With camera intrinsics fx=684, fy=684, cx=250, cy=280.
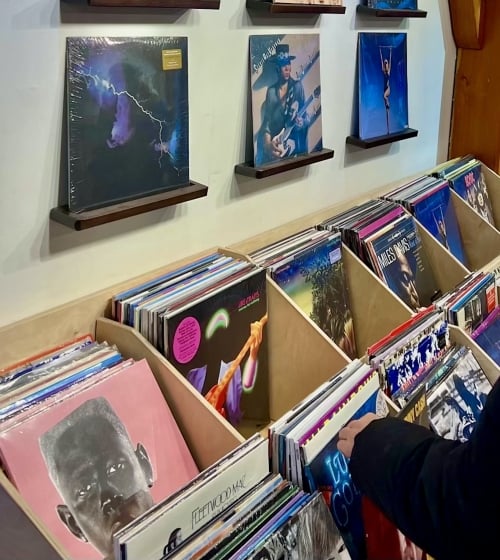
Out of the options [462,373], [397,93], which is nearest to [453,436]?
[462,373]

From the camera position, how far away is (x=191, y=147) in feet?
5.51

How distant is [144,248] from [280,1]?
736 mm

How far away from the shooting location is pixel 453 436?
1592 mm

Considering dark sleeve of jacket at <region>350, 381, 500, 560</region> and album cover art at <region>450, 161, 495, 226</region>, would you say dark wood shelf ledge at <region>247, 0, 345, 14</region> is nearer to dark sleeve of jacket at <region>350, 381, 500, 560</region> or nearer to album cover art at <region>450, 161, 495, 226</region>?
album cover art at <region>450, 161, 495, 226</region>

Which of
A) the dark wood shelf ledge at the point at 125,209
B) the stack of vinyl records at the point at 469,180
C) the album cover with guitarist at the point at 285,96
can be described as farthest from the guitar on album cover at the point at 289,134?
the stack of vinyl records at the point at 469,180

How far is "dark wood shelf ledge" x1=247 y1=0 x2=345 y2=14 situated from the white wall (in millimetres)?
30

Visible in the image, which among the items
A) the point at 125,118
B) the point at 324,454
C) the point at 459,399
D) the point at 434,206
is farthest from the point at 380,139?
the point at 324,454

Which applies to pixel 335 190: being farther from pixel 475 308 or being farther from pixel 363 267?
pixel 475 308

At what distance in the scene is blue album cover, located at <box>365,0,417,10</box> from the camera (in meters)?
2.18

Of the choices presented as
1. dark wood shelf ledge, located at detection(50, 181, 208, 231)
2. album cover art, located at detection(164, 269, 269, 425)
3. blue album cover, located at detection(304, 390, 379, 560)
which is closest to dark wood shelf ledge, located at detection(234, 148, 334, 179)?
dark wood shelf ledge, located at detection(50, 181, 208, 231)

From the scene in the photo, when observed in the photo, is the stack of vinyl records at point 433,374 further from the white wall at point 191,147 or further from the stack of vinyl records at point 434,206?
the stack of vinyl records at point 434,206

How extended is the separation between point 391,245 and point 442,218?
47 cm

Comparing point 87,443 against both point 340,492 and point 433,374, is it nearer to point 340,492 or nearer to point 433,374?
point 340,492

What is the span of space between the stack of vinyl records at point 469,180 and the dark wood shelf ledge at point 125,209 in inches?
53.6
